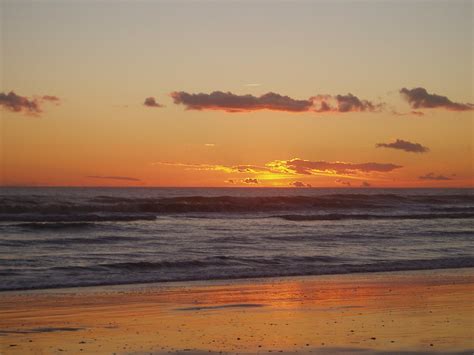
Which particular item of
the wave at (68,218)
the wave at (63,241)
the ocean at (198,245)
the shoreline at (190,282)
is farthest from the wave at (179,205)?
the shoreline at (190,282)

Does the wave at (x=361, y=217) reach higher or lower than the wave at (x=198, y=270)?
higher

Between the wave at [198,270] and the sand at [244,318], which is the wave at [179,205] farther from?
the sand at [244,318]

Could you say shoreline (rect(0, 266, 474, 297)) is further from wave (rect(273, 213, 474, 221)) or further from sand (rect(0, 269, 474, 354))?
wave (rect(273, 213, 474, 221))

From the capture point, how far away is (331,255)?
2377 cm

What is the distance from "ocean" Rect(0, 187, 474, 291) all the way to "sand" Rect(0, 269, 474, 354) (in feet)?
8.58

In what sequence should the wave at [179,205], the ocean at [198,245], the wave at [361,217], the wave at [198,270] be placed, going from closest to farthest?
the wave at [198,270]
the ocean at [198,245]
the wave at [179,205]
the wave at [361,217]

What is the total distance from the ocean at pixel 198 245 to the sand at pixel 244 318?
262 centimetres

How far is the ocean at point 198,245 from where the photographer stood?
63.8 ft

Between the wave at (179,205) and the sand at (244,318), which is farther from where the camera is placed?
the wave at (179,205)

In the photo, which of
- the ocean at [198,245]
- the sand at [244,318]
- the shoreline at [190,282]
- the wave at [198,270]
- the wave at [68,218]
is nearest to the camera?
the sand at [244,318]

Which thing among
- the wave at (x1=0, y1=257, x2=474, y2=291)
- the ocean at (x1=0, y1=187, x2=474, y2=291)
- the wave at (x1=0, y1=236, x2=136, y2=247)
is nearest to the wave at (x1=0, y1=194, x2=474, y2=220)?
the ocean at (x1=0, y1=187, x2=474, y2=291)

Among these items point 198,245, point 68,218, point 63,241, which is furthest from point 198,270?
point 68,218

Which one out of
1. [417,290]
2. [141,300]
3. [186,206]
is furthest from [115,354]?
[186,206]

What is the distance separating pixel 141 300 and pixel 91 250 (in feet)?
36.4
